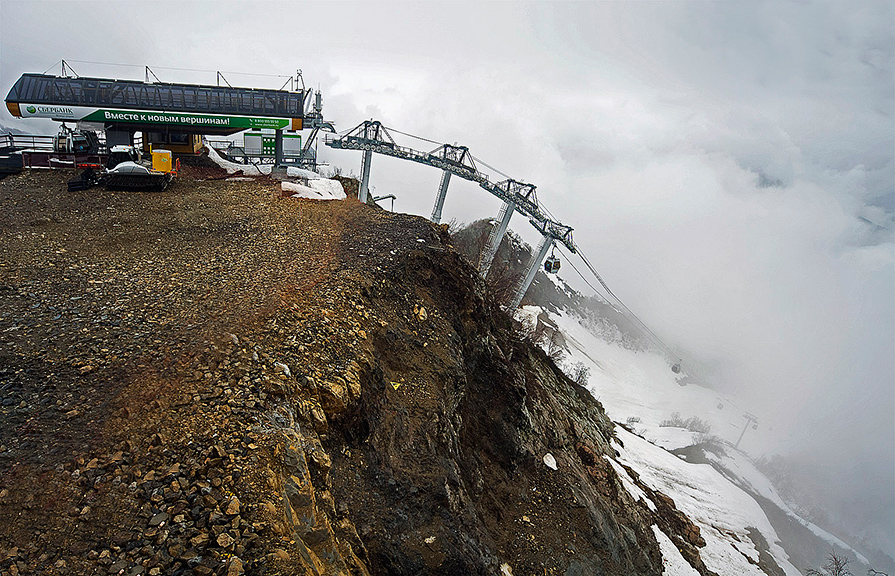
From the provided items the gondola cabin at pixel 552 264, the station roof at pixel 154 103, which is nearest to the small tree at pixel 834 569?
the gondola cabin at pixel 552 264

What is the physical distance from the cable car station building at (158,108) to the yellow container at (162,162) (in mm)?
7050

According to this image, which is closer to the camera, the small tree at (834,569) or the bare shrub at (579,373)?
the small tree at (834,569)

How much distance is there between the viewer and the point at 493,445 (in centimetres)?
1714

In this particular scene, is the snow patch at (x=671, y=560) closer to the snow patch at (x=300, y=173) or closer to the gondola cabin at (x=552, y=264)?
the gondola cabin at (x=552, y=264)

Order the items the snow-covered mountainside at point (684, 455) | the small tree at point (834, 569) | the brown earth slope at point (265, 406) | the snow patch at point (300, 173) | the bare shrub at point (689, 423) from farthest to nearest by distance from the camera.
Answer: the bare shrub at point (689, 423) → the small tree at point (834, 569) → the snow-covered mountainside at point (684, 455) → the snow patch at point (300, 173) → the brown earth slope at point (265, 406)

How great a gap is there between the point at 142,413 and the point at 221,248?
29.3ft

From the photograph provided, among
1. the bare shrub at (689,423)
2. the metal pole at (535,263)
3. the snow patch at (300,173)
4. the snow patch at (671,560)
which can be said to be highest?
the snow patch at (300,173)

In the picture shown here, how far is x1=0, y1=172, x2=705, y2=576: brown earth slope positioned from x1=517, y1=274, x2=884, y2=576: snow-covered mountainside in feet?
41.9

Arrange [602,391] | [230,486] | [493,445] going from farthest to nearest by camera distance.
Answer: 1. [602,391]
2. [493,445]
3. [230,486]

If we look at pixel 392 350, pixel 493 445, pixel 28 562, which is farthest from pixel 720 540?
pixel 28 562

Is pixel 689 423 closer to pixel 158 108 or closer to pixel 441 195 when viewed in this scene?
pixel 441 195

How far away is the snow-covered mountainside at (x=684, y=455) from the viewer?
104ft

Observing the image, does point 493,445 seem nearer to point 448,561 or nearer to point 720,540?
point 448,561

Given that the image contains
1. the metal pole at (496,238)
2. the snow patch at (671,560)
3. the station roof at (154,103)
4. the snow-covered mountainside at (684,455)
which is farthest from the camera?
the metal pole at (496,238)
